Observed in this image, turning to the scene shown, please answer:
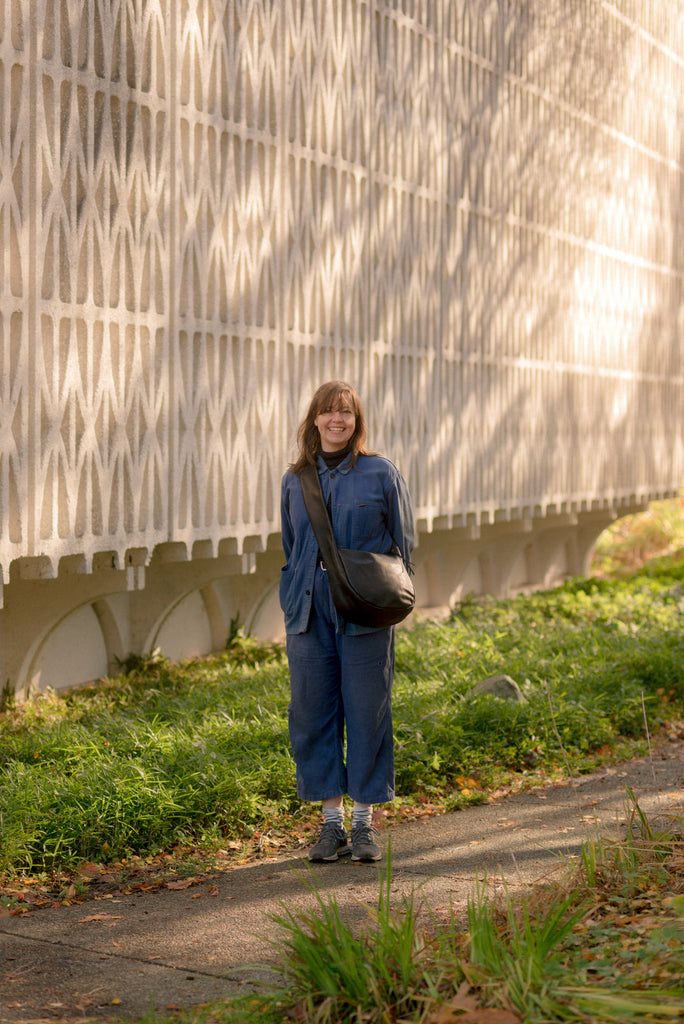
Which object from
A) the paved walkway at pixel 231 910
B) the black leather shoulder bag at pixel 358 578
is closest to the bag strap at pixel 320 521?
the black leather shoulder bag at pixel 358 578

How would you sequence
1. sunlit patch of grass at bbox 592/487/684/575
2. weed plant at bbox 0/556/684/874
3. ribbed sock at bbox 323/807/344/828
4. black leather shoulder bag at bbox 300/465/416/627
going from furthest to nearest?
sunlit patch of grass at bbox 592/487/684/575, weed plant at bbox 0/556/684/874, ribbed sock at bbox 323/807/344/828, black leather shoulder bag at bbox 300/465/416/627

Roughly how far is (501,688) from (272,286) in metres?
3.38

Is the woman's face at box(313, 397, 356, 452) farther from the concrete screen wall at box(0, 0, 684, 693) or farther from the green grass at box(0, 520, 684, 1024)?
the concrete screen wall at box(0, 0, 684, 693)

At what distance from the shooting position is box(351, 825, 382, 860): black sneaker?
5.39m

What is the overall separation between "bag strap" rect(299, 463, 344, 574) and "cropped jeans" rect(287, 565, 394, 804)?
0.12 meters

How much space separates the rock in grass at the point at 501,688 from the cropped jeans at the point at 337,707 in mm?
2720

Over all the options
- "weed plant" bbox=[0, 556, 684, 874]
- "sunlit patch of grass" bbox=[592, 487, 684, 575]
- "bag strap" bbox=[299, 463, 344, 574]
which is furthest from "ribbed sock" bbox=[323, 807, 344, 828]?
"sunlit patch of grass" bbox=[592, 487, 684, 575]

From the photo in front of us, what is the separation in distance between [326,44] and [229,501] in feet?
12.0

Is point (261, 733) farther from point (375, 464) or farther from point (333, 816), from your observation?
point (375, 464)

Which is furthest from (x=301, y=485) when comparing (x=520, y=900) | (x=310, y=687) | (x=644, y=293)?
(x=644, y=293)

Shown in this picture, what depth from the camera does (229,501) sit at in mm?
9078

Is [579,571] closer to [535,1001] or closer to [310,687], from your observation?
[310,687]

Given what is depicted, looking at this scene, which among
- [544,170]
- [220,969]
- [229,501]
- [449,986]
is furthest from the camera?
[544,170]

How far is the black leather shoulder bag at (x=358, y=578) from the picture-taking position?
17.3 feet
